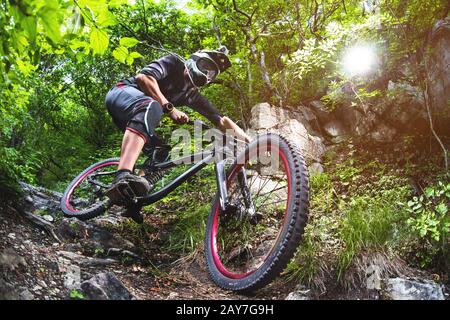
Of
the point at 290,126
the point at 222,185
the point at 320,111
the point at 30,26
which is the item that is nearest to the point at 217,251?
the point at 222,185

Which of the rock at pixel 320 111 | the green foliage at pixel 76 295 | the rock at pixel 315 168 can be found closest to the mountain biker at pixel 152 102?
the green foliage at pixel 76 295

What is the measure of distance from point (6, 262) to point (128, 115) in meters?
1.41

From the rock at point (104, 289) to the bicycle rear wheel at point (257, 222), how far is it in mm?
703

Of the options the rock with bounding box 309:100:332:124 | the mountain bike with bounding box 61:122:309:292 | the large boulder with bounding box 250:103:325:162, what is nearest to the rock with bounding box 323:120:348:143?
the rock with bounding box 309:100:332:124

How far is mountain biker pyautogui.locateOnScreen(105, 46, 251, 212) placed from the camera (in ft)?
8.57

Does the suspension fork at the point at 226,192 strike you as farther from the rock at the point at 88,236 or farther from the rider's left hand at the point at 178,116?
the rock at the point at 88,236

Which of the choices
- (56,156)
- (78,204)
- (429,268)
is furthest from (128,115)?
(56,156)

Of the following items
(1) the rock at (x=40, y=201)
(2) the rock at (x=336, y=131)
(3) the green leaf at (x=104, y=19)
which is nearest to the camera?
(3) the green leaf at (x=104, y=19)

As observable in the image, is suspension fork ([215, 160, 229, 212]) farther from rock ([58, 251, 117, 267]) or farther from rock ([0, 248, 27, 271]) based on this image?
rock ([0, 248, 27, 271])

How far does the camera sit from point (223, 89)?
593cm

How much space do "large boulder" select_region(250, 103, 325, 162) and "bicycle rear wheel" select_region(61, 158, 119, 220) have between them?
2.31 m

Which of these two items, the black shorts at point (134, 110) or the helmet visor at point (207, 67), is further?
the helmet visor at point (207, 67)

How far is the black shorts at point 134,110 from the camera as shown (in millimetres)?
2633
